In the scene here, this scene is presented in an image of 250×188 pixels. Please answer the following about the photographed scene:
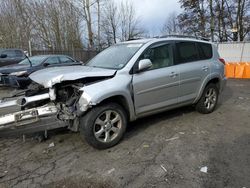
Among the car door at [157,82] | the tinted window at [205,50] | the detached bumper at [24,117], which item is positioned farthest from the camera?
the tinted window at [205,50]

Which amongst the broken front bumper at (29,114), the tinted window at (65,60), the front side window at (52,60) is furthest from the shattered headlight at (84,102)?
the tinted window at (65,60)

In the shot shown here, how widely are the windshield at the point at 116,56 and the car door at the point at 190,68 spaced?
1.06 metres

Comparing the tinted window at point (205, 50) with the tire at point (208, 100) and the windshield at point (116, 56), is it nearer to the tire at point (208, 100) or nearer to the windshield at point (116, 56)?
the tire at point (208, 100)

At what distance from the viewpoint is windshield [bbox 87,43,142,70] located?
4.57 metres

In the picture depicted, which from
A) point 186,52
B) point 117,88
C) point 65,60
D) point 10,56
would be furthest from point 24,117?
point 10,56

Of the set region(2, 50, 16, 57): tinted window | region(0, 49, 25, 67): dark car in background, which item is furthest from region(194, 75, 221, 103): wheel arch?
region(2, 50, 16, 57): tinted window

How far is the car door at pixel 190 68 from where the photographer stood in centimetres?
524

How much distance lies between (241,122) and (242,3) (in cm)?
2609

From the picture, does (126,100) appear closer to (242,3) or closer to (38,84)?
(38,84)

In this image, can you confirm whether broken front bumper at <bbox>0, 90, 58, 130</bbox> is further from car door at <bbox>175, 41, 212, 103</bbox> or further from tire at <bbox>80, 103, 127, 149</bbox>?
car door at <bbox>175, 41, 212, 103</bbox>

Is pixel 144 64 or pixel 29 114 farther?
pixel 144 64

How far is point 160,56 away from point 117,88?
4.53ft

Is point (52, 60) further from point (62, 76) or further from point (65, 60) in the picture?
point (62, 76)

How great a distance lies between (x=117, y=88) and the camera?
4059 mm
